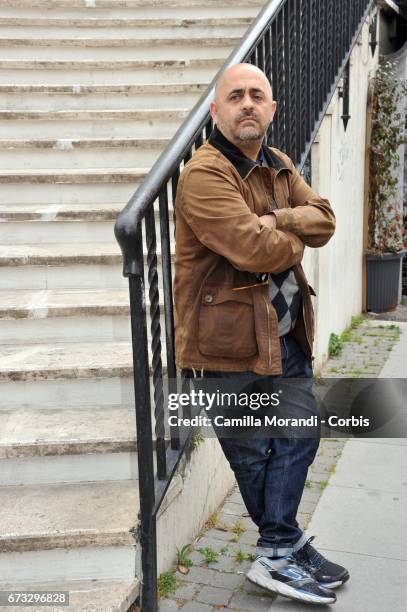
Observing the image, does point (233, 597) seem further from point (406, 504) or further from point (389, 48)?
point (389, 48)

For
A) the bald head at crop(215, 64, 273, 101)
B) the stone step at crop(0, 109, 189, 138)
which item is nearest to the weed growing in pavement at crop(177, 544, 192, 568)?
the bald head at crop(215, 64, 273, 101)

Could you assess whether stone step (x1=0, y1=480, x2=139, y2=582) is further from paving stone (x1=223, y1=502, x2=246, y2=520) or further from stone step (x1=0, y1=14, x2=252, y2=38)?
stone step (x1=0, y1=14, x2=252, y2=38)

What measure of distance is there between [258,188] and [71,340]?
4.83 feet

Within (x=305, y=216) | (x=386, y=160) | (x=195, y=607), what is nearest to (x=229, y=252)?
(x=305, y=216)

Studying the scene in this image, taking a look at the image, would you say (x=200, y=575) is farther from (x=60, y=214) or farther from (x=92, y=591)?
(x=60, y=214)

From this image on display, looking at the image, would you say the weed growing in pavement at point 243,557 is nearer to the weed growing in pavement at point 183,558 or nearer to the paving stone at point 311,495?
the weed growing in pavement at point 183,558

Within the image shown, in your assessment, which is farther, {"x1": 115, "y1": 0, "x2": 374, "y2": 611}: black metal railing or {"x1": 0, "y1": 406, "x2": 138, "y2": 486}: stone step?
{"x1": 0, "y1": 406, "x2": 138, "y2": 486}: stone step

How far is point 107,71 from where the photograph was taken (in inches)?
227

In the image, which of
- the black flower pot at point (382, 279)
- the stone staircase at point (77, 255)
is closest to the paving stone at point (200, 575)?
the stone staircase at point (77, 255)

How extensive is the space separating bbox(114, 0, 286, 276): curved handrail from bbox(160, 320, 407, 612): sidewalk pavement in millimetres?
1346

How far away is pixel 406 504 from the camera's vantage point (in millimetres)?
3557

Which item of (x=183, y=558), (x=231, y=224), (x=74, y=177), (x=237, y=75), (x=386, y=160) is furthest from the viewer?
(x=386, y=160)

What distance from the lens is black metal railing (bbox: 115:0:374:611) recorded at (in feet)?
8.14

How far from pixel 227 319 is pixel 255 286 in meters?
0.15
